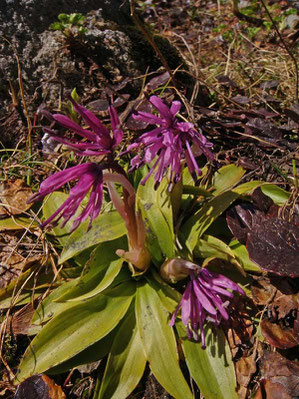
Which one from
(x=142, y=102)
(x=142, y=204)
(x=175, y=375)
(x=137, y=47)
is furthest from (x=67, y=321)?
(x=137, y=47)

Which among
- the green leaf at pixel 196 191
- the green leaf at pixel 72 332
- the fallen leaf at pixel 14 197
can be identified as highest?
the fallen leaf at pixel 14 197

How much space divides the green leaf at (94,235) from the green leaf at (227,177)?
620mm

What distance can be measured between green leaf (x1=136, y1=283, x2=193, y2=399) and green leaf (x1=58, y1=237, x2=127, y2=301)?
0.20m

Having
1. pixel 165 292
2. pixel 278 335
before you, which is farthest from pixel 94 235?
pixel 278 335

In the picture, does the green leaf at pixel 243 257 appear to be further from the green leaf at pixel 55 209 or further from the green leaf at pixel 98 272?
the green leaf at pixel 55 209

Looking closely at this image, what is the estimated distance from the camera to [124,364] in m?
1.78

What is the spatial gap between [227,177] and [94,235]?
2.77ft

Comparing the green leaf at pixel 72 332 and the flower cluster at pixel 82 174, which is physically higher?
the flower cluster at pixel 82 174

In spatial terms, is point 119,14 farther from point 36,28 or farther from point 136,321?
point 136,321

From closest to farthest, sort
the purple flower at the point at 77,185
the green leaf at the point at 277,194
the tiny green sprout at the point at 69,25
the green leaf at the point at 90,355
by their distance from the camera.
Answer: the purple flower at the point at 77,185 → the green leaf at the point at 90,355 → the green leaf at the point at 277,194 → the tiny green sprout at the point at 69,25

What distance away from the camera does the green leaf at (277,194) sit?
212cm

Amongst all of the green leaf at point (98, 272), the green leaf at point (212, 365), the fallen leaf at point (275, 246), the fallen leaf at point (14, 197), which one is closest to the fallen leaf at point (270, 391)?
the green leaf at point (212, 365)

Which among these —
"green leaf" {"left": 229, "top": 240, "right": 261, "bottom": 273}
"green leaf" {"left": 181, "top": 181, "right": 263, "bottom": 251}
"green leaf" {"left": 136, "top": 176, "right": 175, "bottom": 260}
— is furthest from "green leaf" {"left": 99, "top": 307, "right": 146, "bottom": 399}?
"green leaf" {"left": 229, "top": 240, "right": 261, "bottom": 273}

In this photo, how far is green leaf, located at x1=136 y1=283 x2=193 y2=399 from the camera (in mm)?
1689
